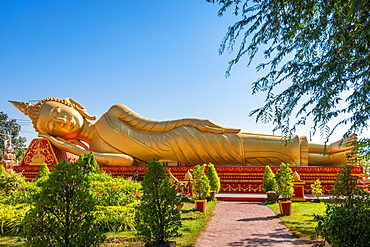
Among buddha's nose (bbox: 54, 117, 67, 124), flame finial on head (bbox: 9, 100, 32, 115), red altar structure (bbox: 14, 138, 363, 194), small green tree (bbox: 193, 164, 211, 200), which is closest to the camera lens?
small green tree (bbox: 193, 164, 211, 200)

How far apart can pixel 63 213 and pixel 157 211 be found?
1568 mm

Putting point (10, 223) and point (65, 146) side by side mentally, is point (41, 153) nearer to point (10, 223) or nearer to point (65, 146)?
point (65, 146)

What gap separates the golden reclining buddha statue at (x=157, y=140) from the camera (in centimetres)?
1475

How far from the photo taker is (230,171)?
1416 cm

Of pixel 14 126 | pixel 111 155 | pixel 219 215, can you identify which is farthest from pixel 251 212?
pixel 14 126

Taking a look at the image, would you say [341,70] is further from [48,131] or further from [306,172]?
[48,131]

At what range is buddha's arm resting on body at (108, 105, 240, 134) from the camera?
50.0 ft

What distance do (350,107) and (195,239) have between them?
3477mm

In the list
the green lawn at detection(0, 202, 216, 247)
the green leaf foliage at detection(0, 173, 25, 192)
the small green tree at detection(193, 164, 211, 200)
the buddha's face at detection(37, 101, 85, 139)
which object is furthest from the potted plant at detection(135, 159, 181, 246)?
the buddha's face at detection(37, 101, 85, 139)

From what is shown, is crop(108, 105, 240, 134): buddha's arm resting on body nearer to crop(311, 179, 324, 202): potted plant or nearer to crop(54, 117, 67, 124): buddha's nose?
crop(54, 117, 67, 124): buddha's nose

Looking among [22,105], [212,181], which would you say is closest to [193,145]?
[212,181]

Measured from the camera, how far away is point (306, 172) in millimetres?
13578

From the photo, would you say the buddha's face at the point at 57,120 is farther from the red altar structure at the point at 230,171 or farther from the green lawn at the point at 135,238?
the green lawn at the point at 135,238

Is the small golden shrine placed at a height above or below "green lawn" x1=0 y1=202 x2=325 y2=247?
above
